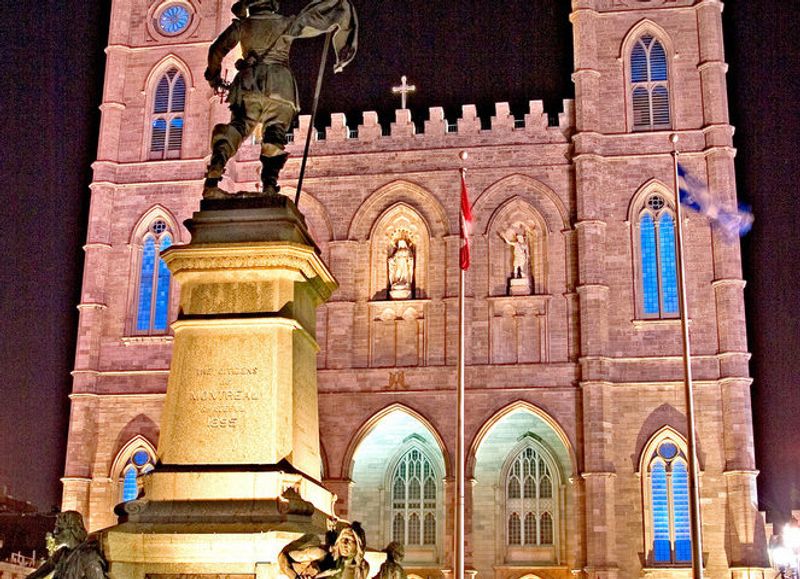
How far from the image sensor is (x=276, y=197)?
8070 millimetres

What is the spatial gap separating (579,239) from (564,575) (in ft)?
28.0

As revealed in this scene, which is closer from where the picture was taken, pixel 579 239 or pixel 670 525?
pixel 670 525

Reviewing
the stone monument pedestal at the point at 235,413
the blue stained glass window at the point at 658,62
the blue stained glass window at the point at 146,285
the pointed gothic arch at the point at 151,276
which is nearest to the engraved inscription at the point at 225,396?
the stone monument pedestal at the point at 235,413

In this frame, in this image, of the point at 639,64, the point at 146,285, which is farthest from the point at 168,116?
the point at 639,64

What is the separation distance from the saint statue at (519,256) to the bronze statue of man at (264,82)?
19.4 meters

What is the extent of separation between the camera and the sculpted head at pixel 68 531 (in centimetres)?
661

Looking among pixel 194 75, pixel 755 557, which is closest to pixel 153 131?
pixel 194 75

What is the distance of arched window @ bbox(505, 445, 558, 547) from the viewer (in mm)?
27047

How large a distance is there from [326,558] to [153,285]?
23.4 metres

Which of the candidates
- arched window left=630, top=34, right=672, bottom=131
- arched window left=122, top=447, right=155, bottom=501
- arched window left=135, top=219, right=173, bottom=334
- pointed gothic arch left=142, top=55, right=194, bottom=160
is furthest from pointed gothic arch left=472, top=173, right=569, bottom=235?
arched window left=122, top=447, right=155, bottom=501

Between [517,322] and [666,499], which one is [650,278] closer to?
[517,322]

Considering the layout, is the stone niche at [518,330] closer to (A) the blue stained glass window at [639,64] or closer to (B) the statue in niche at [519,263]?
(B) the statue in niche at [519,263]

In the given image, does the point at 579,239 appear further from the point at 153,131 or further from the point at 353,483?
the point at 153,131

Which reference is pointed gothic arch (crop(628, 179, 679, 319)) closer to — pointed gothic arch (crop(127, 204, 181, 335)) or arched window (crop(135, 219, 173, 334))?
pointed gothic arch (crop(127, 204, 181, 335))
